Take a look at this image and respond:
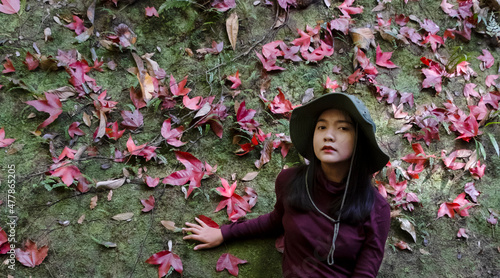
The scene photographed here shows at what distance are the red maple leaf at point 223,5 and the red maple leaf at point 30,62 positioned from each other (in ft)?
4.72

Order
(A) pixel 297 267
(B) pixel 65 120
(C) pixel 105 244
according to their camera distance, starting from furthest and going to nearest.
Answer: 1. (B) pixel 65 120
2. (C) pixel 105 244
3. (A) pixel 297 267

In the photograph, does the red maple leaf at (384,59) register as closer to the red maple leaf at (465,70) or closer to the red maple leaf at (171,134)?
the red maple leaf at (465,70)

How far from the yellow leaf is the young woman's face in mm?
1482

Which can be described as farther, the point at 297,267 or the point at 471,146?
the point at 471,146

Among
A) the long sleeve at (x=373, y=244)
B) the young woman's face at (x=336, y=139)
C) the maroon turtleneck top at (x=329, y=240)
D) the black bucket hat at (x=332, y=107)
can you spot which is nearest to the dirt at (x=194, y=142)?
the maroon turtleneck top at (x=329, y=240)

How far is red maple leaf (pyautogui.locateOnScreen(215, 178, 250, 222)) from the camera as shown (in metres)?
2.63

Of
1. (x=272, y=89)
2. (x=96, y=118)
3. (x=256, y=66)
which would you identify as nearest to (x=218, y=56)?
(x=256, y=66)

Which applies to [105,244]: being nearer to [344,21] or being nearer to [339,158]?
[339,158]

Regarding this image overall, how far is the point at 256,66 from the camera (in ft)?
10.5

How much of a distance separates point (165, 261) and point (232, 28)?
1.87 meters

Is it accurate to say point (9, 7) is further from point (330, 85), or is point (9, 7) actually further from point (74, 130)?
point (330, 85)

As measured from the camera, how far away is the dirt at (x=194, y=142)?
8.21ft

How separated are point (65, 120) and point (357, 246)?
6.92ft

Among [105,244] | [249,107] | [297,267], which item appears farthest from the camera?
[249,107]
